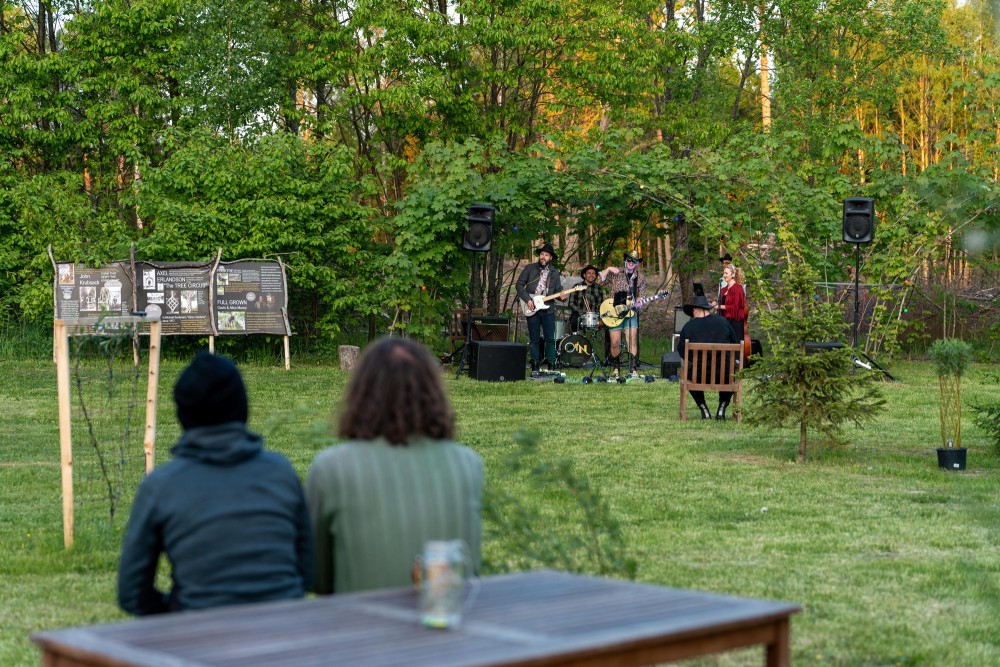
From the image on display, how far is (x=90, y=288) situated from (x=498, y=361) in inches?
246

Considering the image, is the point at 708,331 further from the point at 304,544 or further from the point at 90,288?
the point at 304,544

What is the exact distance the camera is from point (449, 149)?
850 inches

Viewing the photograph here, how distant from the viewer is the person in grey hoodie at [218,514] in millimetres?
3395

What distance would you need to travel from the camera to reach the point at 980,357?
23625 mm

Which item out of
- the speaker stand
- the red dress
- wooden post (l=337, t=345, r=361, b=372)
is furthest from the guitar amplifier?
the red dress

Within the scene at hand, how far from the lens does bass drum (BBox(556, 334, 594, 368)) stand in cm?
2155

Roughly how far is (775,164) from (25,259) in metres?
12.2

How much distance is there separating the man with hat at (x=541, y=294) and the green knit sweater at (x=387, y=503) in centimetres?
1683

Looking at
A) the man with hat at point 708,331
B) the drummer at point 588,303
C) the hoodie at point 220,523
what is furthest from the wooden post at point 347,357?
the hoodie at point 220,523

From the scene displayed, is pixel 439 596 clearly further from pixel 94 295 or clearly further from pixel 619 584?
pixel 94 295

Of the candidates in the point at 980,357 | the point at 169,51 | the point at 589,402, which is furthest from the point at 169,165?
the point at 980,357

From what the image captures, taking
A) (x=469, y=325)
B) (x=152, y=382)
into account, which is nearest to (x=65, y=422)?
(x=152, y=382)

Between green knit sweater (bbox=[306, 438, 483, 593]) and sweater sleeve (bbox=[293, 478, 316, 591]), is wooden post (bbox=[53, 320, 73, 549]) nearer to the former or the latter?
sweater sleeve (bbox=[293, 478, 316, 591])

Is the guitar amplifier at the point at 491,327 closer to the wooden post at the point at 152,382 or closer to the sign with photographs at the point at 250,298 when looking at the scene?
the sign with photographs at the point at 250,298
